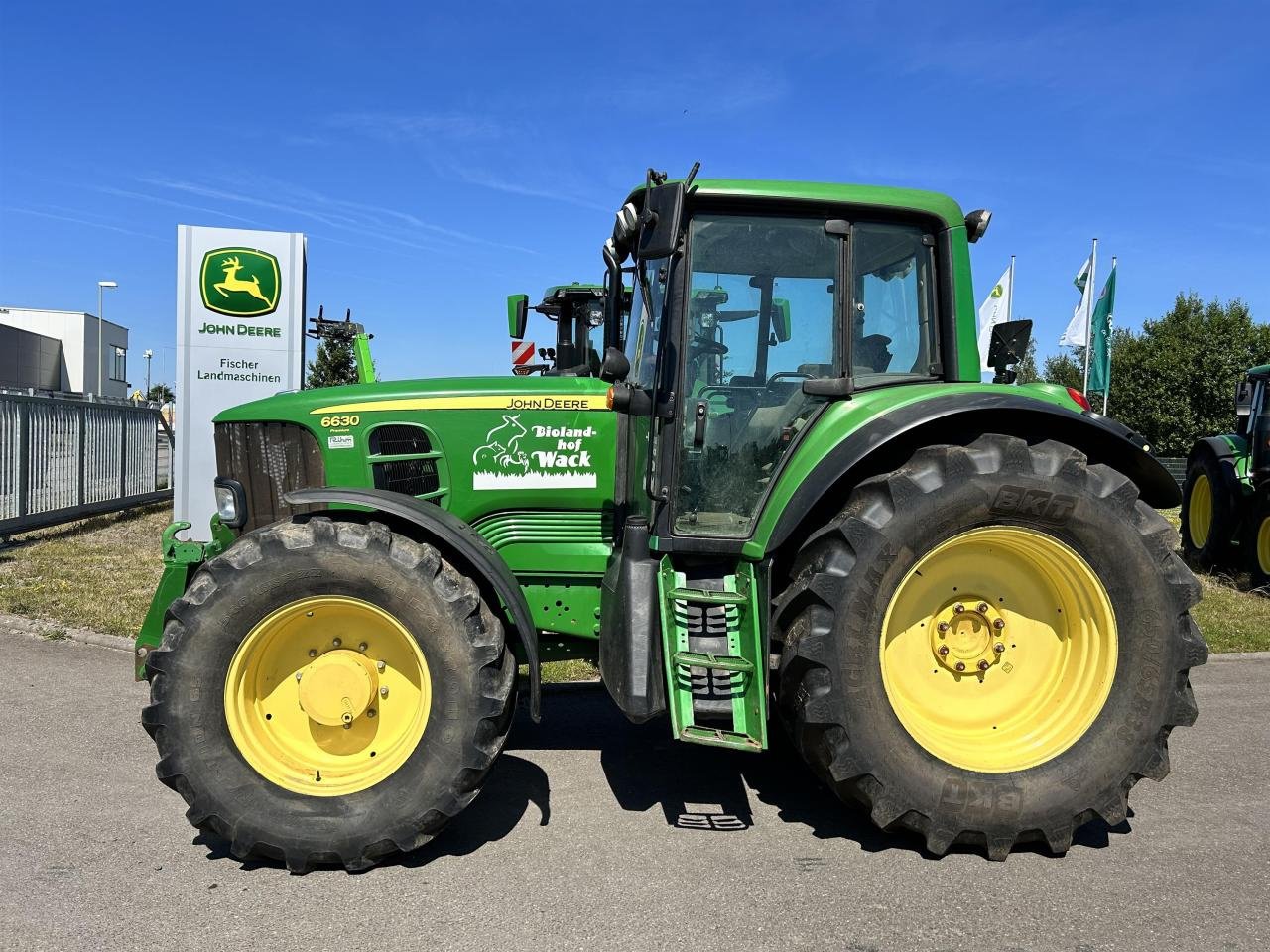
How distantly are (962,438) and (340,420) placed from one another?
250cm

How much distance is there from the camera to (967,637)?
3646 mm

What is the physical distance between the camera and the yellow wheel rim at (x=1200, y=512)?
34.9 ft

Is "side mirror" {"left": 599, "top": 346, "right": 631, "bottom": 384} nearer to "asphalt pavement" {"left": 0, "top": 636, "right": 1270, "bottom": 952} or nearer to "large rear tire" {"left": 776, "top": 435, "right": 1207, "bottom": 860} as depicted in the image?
"large rear tire" {"left": 776, "top": 435, "right": 1207, "bottom": 860}

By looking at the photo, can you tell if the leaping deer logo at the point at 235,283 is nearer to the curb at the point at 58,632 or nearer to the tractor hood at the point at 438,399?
the curb at the point at 58,632

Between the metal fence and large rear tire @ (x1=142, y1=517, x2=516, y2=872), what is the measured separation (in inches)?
326

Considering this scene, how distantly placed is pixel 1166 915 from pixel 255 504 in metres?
3.74

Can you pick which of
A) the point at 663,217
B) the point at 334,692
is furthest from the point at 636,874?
the point at 663,217

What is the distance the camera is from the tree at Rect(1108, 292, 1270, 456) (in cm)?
3138

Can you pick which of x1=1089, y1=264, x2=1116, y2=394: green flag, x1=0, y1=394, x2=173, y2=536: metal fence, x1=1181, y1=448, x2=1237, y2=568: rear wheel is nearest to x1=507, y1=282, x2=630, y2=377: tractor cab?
x1=0, y1=394, x2=173, y2=536: metal fence

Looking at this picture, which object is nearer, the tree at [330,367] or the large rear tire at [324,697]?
the large rear tire at [324,697]

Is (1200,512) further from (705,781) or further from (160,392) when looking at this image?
(160,392)

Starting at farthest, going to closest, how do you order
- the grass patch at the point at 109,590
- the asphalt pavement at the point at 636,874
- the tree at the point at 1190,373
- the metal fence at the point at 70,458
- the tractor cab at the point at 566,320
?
the tree at the point at 1190,373 → the metal fence at the point at 70,458 → the tractor cab at the point at 566,320 → the grass patch at the point at 109,590 → the asphalt pavement at the point at 636,874

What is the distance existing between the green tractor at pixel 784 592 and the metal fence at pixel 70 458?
25.4 feet


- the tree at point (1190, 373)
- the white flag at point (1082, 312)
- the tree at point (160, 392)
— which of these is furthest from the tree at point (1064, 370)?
the tree at point (160, 392)
